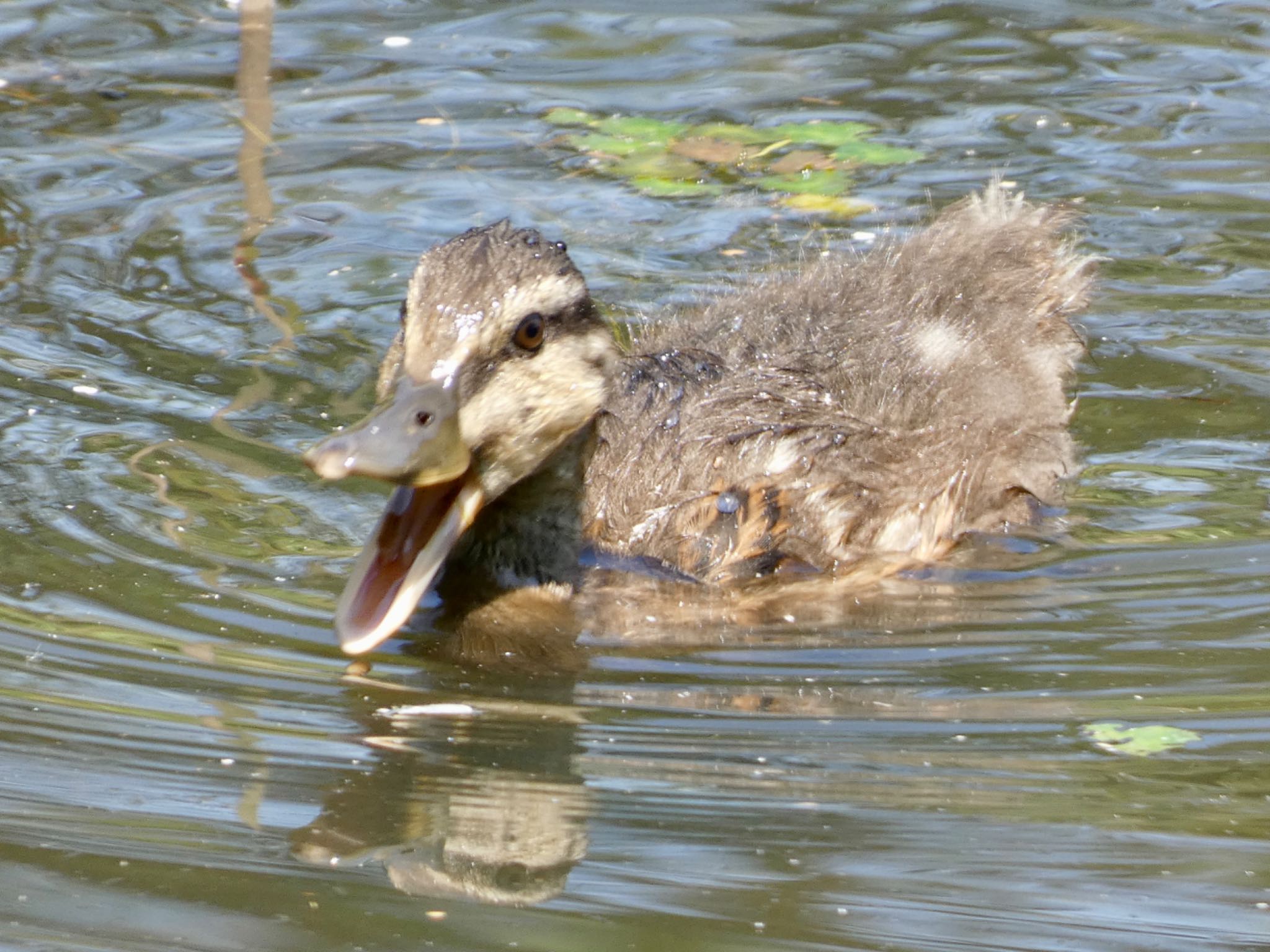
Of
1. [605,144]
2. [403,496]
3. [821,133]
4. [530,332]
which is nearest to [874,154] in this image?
[821,133]

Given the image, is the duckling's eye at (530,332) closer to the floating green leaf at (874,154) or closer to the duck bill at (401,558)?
the duck bill at (401,558)

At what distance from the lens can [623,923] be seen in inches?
125

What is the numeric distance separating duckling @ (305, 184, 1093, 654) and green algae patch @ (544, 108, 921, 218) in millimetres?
1458

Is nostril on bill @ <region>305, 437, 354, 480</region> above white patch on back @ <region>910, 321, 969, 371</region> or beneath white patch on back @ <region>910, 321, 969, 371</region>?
above

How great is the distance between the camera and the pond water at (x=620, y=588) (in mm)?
3375

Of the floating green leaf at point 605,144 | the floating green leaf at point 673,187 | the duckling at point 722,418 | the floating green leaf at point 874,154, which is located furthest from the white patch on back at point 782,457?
the floating green leaf at point 605,144

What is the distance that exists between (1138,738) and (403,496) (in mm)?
1832

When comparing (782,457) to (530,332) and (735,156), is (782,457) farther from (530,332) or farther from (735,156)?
(735,156)

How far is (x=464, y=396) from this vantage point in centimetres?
461

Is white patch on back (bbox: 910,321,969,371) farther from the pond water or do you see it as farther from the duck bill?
the duck bill

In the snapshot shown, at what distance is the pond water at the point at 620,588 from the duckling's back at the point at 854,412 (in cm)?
23

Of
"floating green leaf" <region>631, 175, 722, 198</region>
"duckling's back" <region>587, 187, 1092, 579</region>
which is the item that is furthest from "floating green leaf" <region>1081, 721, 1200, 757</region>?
"floating green leaf" <region>631, 175, 722, 198</region>

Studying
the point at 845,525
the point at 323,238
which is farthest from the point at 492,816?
the point at 323,238

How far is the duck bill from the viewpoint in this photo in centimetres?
447
